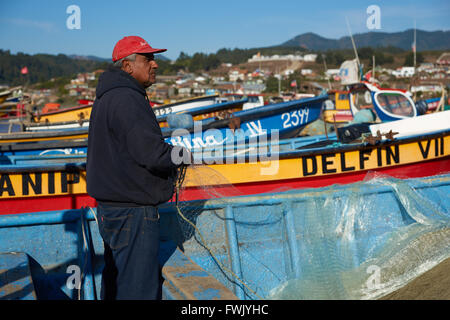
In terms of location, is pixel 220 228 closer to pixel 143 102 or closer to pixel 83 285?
pixel 83 285

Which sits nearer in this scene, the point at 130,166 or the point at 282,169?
the point at 130,166

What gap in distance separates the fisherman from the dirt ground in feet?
7.12

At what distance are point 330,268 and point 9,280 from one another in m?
2.62

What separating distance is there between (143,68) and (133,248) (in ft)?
3.86

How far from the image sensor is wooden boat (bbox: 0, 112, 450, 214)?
6.02 meters

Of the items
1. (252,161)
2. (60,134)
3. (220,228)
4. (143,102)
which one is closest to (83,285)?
(220,228)

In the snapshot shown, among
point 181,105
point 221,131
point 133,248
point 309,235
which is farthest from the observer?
point 181,105

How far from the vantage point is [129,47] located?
2684mm

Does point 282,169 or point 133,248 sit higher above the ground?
point 133,248

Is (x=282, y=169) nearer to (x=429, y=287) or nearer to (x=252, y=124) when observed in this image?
(x=252, y=124)

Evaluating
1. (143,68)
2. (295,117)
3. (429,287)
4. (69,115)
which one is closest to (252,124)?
(295,117)

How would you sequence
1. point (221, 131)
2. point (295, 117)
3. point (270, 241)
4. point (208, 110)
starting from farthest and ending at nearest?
point (208, 110)
point (295, 117)
point (221, 131)
point (270, 241)

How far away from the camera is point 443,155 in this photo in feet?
24.3

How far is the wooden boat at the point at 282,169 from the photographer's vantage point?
6020mm
